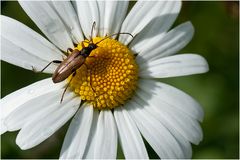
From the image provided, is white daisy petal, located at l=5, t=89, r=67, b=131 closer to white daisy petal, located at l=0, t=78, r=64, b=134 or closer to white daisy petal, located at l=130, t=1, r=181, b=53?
white daisy petal, located at l=0, t=78, r=64, b=134

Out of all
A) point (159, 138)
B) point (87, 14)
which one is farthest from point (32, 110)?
point (159, 138)

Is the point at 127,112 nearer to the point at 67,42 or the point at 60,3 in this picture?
the point at 67,42

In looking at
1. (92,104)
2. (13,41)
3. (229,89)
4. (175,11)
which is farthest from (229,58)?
(13,41)

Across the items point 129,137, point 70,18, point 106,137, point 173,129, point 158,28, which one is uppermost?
point 70,18

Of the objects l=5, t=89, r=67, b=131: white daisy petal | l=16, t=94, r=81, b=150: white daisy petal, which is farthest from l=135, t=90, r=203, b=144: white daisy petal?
l=5, t=89, r=67, b=131: white daisy petal

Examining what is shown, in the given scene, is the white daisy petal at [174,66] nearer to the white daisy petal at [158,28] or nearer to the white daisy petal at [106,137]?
the white daisy petal at [158,28]

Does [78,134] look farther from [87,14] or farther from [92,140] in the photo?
[87,14]
